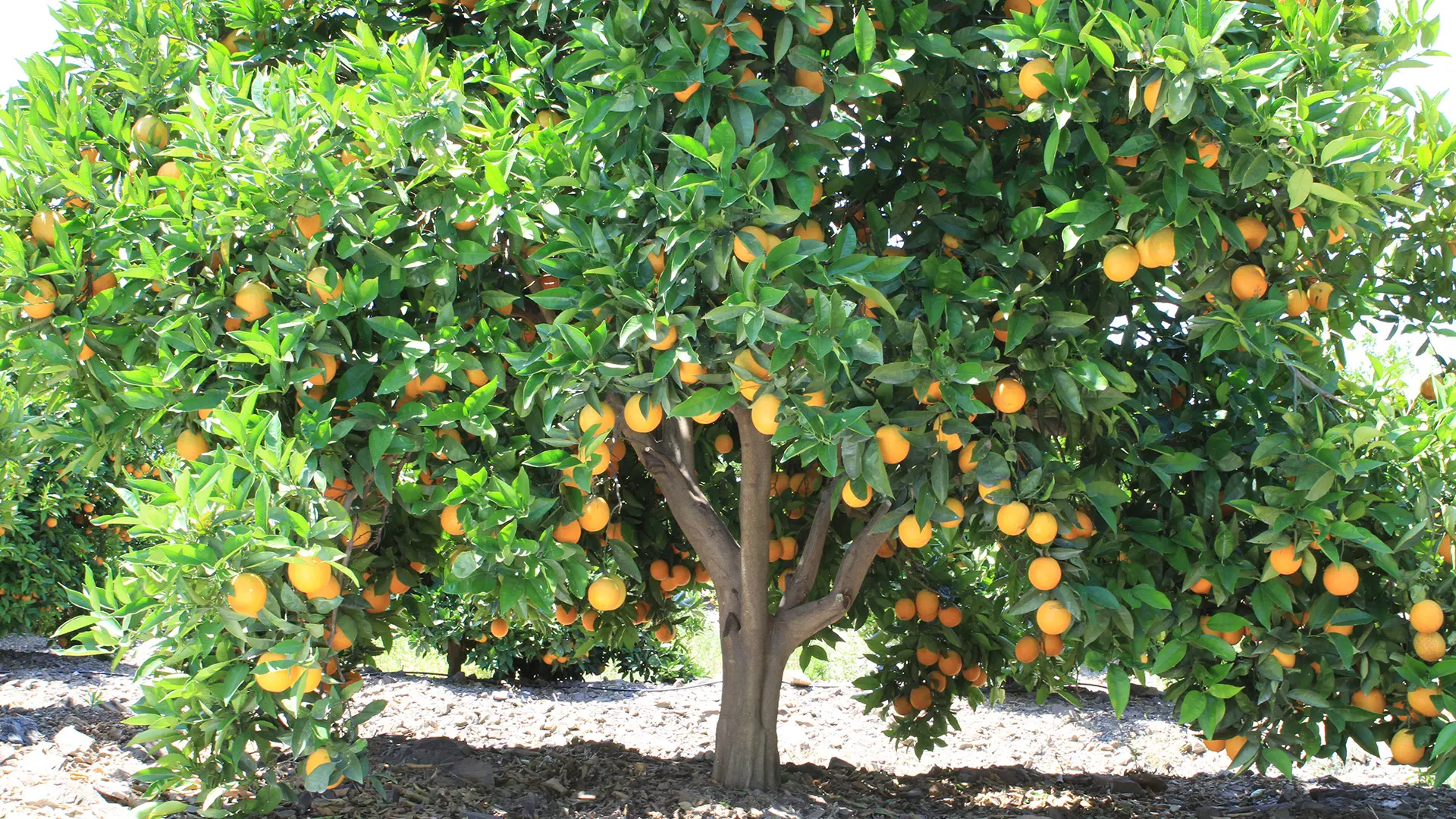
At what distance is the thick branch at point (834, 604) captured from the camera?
346 cm

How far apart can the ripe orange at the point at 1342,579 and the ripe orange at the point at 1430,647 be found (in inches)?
8.7

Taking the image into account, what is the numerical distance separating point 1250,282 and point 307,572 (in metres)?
2.28

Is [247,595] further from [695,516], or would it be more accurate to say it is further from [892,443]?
[695,516]

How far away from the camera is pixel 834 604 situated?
3561 mm

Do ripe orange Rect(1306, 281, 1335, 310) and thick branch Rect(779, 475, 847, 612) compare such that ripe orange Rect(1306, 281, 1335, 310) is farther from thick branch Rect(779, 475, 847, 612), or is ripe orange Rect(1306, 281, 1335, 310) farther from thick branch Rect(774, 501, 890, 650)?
thick branch Rect(779, 475, 847, 612)

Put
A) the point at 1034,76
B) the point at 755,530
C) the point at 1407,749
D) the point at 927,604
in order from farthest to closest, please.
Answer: the point at 927,604 → the point at 755,530 → the point at 1407,749 → the point at 1034,76

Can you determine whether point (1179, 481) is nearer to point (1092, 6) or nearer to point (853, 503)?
point (853, 503)

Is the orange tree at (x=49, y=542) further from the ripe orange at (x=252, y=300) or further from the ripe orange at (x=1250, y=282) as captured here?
the ripe orange at (x=1250, y=282)

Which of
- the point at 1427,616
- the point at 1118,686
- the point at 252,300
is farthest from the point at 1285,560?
the point at 252,300

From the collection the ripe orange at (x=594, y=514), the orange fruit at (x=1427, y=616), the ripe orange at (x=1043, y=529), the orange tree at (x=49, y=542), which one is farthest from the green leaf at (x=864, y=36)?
the orange tree at (x=49, y=542)

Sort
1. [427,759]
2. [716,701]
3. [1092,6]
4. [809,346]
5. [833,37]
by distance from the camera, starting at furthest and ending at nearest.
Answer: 1. [716,701]
2. [427,759]
3. [833,37]
4. [1092,6]
5. [809,346]

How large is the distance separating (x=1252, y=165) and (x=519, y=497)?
70.3 inches

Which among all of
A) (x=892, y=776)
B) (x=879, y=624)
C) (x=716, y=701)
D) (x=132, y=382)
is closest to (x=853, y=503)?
(x=132, y=382)

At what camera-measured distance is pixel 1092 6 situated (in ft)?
7.33
